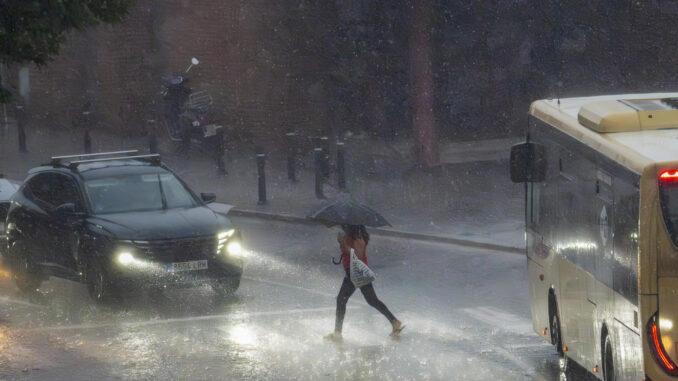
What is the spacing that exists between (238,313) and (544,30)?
16060 mm

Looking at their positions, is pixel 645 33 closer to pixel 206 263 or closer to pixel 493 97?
pixel 493 97

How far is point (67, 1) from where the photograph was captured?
11.5m

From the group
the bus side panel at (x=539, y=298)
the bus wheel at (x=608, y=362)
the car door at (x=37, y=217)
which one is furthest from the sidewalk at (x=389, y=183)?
the bus wheel at (x=608, y=362)

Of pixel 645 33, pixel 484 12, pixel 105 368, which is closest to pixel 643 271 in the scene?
pixel 105 368

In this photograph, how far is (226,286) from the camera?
15.7 meters

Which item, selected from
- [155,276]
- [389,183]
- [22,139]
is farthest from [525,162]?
[22,139]

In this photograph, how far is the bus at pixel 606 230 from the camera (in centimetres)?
841

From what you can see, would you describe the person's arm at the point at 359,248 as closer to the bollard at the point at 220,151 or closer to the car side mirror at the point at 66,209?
the car side mirror at the point at 66,209

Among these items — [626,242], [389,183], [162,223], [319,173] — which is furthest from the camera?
[389,183]

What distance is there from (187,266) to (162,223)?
0.68 metres

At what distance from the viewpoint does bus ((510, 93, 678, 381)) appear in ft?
27.6

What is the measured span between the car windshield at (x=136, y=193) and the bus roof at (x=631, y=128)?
6.56 metres

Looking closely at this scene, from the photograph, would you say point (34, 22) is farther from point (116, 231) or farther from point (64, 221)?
point (64, 221)

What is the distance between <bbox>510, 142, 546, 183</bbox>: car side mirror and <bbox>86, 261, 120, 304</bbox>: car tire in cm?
518
